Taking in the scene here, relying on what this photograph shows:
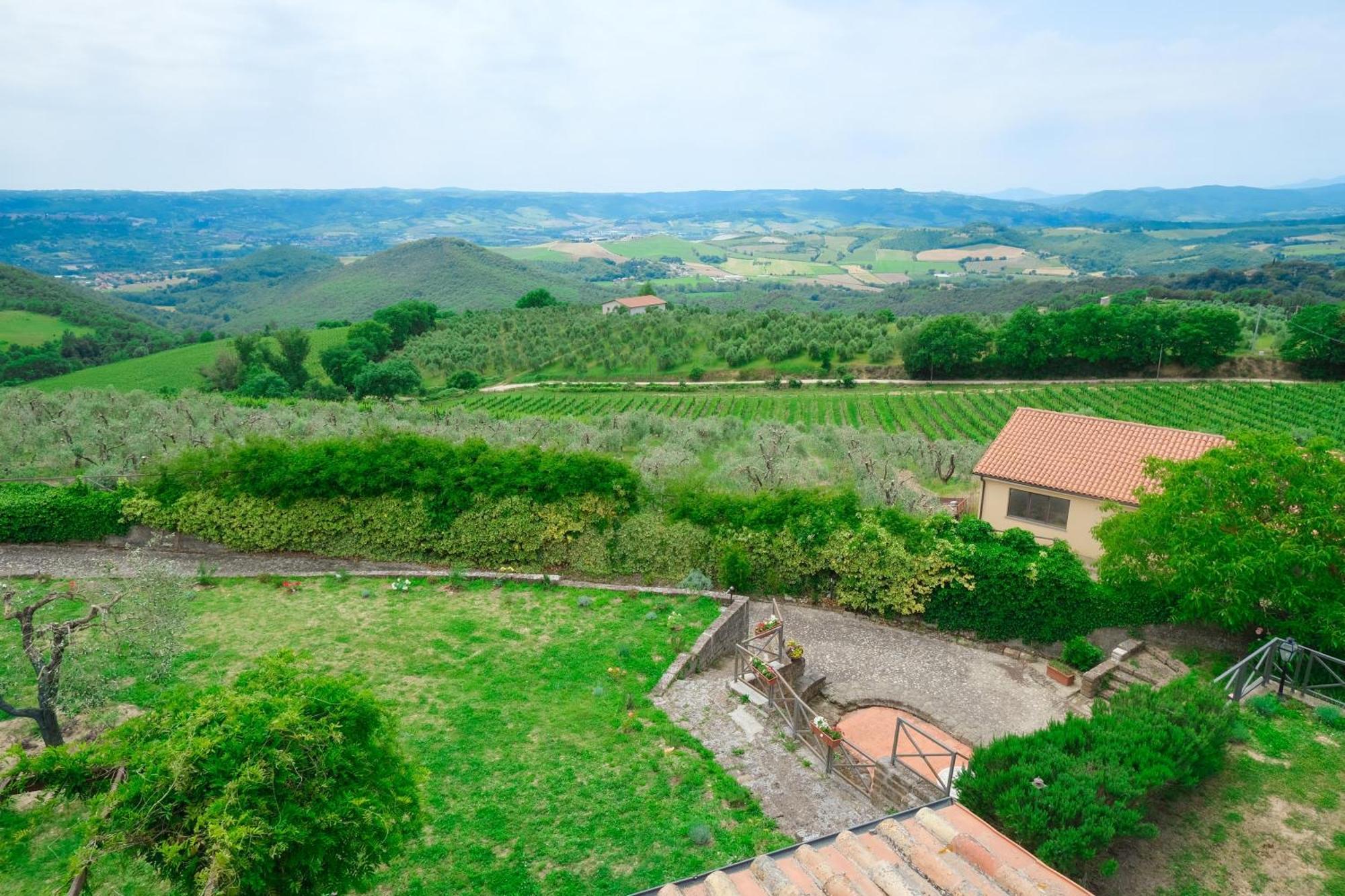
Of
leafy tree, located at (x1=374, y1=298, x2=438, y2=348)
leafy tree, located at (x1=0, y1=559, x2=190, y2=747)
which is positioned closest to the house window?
leafy tree, located at (x1=0, y1=559, x2=190, y2=747)

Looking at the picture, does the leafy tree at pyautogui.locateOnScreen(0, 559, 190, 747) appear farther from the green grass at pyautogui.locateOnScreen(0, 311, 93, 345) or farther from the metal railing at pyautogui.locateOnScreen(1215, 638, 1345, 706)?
the green grass at pyautogui.locateOnScreen(0, 311, 93, 345)

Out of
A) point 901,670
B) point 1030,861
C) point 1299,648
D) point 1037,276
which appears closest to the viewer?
point 1030,861

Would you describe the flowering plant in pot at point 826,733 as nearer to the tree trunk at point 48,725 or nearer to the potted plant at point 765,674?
the potted plant at point 765,674

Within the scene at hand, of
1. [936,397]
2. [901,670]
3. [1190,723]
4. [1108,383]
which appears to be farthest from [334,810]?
[1108,383]

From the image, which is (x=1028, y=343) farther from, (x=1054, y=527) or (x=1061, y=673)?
(x=1061, y=673)

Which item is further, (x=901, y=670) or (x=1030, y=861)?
(x=901, y=670)

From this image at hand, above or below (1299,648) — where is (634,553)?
below

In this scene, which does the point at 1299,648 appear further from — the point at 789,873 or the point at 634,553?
the point at 634,553
